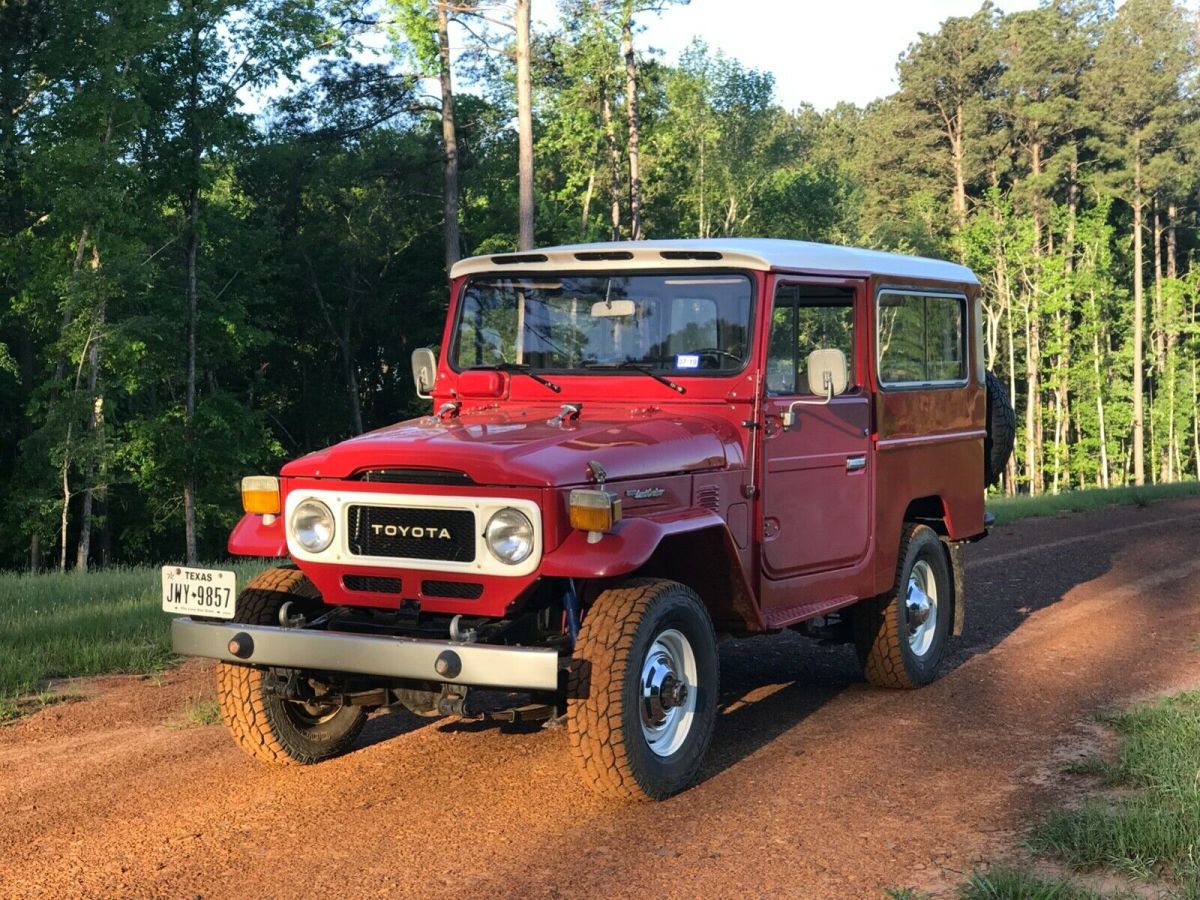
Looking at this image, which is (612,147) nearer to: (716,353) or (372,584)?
(716,353)

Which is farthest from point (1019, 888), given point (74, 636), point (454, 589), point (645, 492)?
point (74, 636)

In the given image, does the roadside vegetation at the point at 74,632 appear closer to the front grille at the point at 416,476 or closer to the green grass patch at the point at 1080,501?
the front grille at the point at 416,476

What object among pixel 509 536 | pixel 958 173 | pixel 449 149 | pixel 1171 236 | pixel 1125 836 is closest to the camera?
pixel 1125 836

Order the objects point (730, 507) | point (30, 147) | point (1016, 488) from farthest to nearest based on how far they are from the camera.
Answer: point (1016, 488) < point (30, 147) < point (730, 507)

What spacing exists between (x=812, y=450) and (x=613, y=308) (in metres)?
1.24

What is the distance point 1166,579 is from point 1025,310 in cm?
4327

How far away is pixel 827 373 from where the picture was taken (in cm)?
649

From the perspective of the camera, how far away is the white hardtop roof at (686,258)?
658 centimetres

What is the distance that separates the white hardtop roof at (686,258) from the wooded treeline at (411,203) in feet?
53.5

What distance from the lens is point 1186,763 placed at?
5.71 meters

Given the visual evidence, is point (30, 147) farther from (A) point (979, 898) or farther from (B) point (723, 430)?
(A) point (979, 898)

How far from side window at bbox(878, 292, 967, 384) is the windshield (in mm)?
1330

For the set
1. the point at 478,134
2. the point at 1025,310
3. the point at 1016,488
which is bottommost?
the point at 1016,488

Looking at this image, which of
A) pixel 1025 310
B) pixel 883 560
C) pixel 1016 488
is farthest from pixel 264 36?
pixel 1016 488
